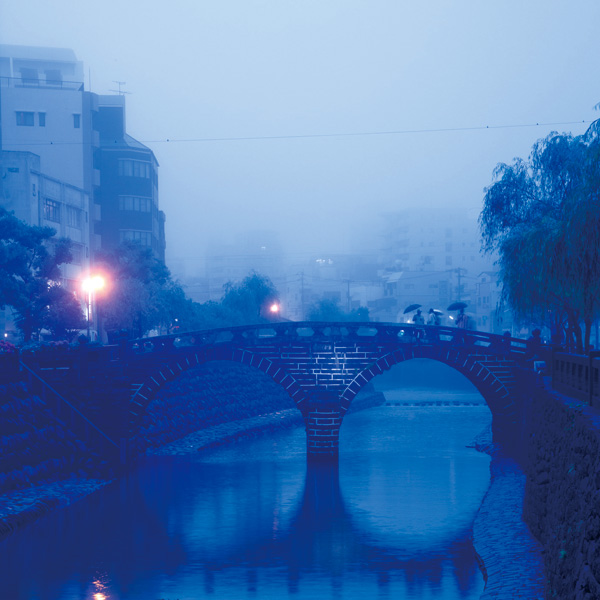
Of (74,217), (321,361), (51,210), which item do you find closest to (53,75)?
(74,217)

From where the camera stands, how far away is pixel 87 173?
57.2 m

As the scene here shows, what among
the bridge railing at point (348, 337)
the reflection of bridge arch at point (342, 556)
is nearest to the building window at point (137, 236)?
the bridge railing at point (348, 337)

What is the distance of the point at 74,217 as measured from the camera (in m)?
53.3

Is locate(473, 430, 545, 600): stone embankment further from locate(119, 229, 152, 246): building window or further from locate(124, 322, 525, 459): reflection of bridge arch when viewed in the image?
locate(119, 229, 152, 246): building window

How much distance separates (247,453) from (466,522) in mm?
13547

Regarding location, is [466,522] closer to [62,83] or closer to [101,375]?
[101,375]

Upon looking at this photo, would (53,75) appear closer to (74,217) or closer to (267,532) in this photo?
(74,217)

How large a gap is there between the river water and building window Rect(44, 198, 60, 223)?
1857cm

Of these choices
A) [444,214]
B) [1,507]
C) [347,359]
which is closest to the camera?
[1,507]

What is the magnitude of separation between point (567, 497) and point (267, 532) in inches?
464

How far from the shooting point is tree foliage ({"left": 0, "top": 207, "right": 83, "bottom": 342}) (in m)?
37.2

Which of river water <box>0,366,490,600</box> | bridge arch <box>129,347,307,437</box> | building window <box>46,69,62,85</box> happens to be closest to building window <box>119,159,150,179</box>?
building window <box>46,69,62,85</box>

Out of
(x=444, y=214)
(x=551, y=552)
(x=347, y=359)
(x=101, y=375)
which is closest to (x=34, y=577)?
(x=551, y=552)

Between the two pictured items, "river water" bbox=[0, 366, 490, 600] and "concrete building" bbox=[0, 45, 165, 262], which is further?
"concrete building" bbox=[0, 45, 165, 262]
